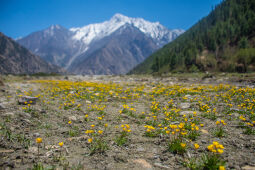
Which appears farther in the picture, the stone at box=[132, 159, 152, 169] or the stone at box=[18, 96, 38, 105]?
the stone at box=[18, 96, 38, 105]

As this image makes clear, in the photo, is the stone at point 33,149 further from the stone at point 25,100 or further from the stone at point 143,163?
the stone at point 25,100

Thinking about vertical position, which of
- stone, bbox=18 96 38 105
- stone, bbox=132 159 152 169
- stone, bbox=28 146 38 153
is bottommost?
stone, bbox=132 159 152 169

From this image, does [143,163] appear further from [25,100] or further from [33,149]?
[25,100]

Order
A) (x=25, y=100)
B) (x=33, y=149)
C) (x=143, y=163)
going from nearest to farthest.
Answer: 1. (x=143, y=163)
2. (x=33, y=149)
3. (x=25, y=100)

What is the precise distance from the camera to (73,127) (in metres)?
5.68

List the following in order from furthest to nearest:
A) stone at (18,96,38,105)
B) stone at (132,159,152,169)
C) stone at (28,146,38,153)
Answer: stone at (18,96,38,105) → stone at (28,146,38,153) → stone at (132,159,152,169)

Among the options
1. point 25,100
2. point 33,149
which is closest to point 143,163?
point 33,149

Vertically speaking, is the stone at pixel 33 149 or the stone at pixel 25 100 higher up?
the stone at pixel 25 100

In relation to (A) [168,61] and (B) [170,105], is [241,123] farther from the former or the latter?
(A) [168,61]

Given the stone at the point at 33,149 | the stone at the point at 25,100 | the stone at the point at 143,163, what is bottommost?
the stone at the point at 143,163

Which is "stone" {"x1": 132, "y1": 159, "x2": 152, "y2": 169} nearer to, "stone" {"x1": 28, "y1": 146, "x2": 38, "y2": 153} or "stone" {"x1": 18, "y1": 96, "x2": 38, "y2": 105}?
"stone" {"x1": 28, "y1": 146, "x2": 38, "y2": 153}

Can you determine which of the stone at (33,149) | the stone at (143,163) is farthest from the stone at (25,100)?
the stone at (143,163)

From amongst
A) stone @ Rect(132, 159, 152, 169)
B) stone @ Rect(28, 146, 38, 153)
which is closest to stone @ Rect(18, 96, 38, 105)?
stone @ Rect(28, 146, 38, 153)

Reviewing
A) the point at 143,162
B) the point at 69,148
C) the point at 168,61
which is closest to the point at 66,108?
the point at 69,148
